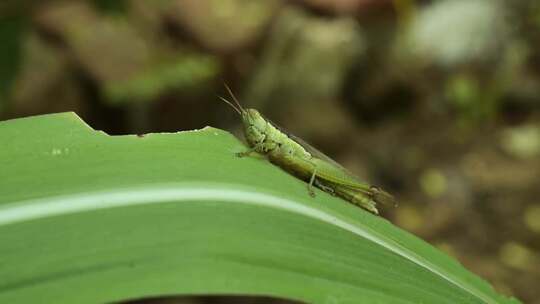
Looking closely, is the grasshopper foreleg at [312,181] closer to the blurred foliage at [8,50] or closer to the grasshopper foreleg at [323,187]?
the grasshopper foreleg at [323,187]

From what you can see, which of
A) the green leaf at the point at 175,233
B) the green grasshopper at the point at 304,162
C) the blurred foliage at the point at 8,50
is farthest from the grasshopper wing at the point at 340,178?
the blurred foliage at the point at 8,50

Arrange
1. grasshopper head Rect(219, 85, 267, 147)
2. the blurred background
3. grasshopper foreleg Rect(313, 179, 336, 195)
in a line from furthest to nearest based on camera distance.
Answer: the blurred background → grasshopper head Rect(219, 85, 267, 147) → grasshopper foreleg Rect(313, 179, 336, 195)

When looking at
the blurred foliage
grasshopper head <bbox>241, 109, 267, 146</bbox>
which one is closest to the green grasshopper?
grasshopper head <bbox>241, 109, 267, 146</bbox>

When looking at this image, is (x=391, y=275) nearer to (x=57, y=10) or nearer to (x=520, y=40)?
(x=57, y=10)

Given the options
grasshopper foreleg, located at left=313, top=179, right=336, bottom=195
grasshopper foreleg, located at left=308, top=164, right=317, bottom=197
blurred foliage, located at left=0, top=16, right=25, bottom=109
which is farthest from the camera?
blurred foliage, located at left=0, top=16, right=25, bottom=109

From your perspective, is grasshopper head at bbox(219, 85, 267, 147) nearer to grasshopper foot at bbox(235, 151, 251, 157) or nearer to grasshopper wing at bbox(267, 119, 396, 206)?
grasshopper wing at bbox(267, 119, 396, 206)

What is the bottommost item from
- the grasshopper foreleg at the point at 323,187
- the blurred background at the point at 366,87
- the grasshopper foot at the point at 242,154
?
the grasshopper foot at the point at 242,154

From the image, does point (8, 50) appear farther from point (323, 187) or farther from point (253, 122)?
point (323, 187)
